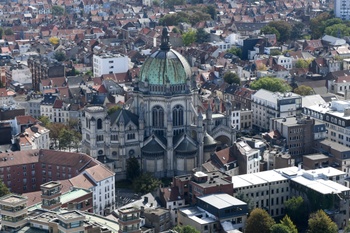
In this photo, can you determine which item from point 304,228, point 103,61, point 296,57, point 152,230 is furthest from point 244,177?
point 296,57

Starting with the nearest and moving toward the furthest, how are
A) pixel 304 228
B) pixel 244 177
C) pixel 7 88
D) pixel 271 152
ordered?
pixel 304 228 < pixel 244 177 < pixel 271 152 < pixel 7 88

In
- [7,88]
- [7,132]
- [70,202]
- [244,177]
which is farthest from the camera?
[7,88]

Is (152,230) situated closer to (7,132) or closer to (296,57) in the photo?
(7,132)

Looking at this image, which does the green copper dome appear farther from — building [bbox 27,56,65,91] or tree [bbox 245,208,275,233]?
building [bbox 27,56,65,91]

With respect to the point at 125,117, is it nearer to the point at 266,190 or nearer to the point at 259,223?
the point at 266,190

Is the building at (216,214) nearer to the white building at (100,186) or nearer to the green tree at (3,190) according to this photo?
the white building at (100,186)

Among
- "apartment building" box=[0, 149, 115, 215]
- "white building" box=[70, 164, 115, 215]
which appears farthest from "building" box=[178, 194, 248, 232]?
"apartment building" box=[0, 149, 115, 215]

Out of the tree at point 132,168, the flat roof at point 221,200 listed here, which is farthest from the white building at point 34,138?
the flat roof at point 221,200

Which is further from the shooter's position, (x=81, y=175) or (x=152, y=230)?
(x=81, y=175)
